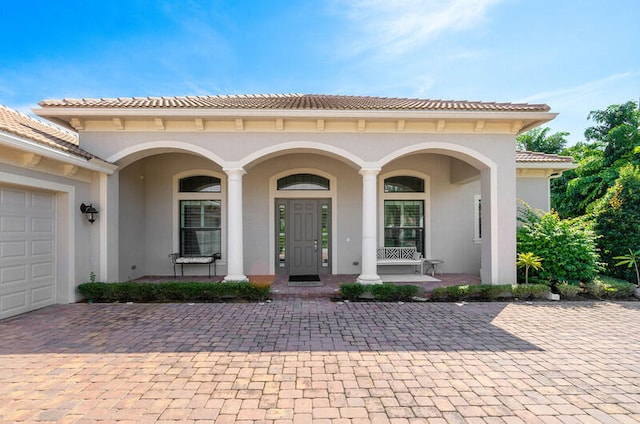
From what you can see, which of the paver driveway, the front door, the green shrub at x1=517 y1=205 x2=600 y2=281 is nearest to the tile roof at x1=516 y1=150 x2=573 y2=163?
the green shrub at x1=517 y1=205 x2=600 y2=281

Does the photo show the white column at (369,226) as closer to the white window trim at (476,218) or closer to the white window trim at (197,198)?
the white window trim at (476,218)

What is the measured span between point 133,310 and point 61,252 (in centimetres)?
199

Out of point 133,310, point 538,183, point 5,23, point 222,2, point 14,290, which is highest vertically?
point 222,2

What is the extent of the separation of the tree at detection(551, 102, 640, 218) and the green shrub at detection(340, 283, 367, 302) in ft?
43.3

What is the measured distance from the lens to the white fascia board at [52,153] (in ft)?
14.4

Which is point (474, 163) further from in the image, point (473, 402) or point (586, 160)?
point (586, 160)

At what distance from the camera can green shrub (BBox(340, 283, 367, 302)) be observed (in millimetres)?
6176

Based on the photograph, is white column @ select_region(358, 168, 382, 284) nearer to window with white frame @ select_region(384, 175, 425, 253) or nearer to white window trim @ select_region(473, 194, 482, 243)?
window with white frame @ select_region(384, 175, 425, 253)

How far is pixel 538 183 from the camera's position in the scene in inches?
366

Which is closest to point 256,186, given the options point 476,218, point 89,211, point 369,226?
point 369,226

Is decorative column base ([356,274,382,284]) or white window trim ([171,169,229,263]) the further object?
white window trim ([171,169,229,263])

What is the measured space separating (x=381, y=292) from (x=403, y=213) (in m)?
3.51

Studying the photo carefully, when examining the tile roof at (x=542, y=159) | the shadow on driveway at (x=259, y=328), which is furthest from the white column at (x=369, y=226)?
the tile roof at (x=542, y=159)

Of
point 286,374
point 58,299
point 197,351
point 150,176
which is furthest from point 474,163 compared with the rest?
point 58,299
